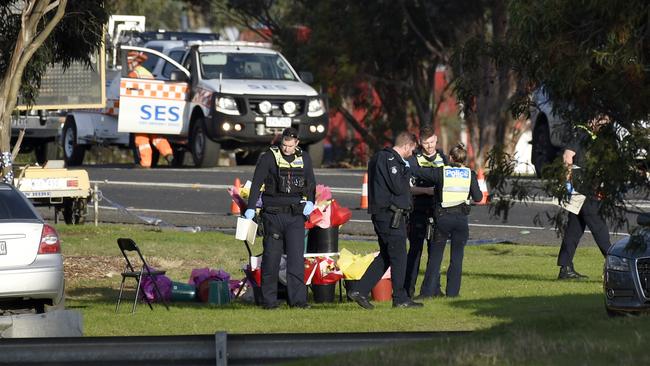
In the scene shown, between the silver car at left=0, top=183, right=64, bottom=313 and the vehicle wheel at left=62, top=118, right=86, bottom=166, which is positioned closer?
the silver car at left=0, top=183, right=64, bottom=313

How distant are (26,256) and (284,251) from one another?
8.29 ft

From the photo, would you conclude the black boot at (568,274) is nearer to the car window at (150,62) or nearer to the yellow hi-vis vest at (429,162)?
the yellow hi-vis vest at (429,162)

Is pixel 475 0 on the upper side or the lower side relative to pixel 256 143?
upper

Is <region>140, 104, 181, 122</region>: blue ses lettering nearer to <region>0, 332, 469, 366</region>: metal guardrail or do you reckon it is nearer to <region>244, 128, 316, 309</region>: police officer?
<region>244, 128, 316, 309</region>: police officer

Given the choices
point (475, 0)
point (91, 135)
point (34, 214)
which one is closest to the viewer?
point (34, 214)

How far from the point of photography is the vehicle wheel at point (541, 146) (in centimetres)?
2680

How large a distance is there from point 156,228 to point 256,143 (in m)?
6.41

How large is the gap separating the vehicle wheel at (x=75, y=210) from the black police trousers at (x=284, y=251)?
26.3 ft

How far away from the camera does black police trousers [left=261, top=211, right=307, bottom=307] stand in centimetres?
1453

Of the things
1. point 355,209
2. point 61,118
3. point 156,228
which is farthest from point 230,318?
point 61,118

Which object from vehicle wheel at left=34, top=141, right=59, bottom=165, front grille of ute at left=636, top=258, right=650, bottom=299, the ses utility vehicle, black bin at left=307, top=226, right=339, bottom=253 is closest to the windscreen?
the ses utility vehicle

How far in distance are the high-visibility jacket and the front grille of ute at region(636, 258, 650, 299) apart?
348 cm

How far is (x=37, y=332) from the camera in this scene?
11.5 metres

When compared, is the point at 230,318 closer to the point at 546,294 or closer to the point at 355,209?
the point at 546,294
